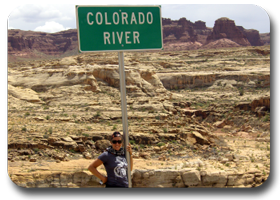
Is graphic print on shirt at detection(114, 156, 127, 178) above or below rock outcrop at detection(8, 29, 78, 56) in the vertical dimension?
below

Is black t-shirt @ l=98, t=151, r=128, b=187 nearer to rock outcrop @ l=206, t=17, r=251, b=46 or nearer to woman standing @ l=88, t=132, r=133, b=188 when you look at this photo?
woman standing @ l=88, t=132, r=133, b=188

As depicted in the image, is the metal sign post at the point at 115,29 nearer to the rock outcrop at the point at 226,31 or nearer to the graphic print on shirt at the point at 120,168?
the graphic print on shirt at the point at 120,168

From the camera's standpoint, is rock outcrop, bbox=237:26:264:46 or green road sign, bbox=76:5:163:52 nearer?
green road sign, bbox=76:5:163:52

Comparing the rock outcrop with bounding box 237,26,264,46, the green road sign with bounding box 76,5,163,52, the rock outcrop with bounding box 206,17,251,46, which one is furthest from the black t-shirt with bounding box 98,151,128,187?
the rock outcrop with bounding box 237,26,264,46

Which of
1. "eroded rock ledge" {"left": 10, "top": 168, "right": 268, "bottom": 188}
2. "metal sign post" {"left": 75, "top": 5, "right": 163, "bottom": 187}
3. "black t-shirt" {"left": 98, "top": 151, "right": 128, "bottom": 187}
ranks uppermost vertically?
"metal sign post" {"left": 75, "top": 5, "right": 163, "bottom": 187}

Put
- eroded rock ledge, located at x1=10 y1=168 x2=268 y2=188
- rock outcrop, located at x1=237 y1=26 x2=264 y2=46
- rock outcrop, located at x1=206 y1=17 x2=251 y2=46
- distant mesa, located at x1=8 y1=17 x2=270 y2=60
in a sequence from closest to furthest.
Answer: eroded rock ledge, located at x1=10 y1=168 x2=268 y2=188
distant mesa, located at x1=8 y1=17 x2=270 y2=60
rock outcrop, located at x1=206 y1=17 x2=251 y2=46
rock outcrop, located at x1=237 y1=26 x2=264 y2=46

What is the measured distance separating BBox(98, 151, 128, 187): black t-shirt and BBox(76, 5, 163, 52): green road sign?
1219 mm

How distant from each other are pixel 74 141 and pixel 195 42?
97.3 meters

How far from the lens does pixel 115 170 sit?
3596 mm

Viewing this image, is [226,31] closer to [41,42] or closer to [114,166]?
[41,42]

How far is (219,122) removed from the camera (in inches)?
924

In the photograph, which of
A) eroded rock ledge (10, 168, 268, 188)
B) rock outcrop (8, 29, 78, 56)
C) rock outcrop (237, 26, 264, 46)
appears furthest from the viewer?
rock outcrop (237, 26, 264, 46)

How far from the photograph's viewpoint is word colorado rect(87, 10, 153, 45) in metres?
3.47

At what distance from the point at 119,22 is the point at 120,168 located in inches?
63.8
